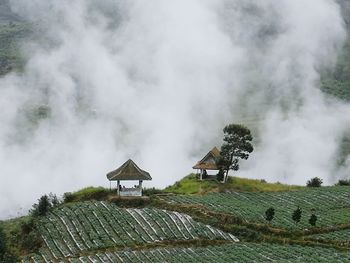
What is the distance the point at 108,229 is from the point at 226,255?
14.2m

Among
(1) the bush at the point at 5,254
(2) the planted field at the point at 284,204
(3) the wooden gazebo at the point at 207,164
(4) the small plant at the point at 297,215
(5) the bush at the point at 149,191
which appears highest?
(3) the wooden gazebo at the point at 207,164

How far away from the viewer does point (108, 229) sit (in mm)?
61500

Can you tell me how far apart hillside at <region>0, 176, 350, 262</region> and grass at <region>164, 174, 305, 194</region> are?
277cm

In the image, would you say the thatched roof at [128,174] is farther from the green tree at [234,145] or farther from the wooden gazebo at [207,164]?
the green tree at [234,145]

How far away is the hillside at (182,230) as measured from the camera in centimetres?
5519

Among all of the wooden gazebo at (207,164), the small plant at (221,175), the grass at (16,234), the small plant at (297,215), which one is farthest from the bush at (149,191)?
the small plant at (297,215)

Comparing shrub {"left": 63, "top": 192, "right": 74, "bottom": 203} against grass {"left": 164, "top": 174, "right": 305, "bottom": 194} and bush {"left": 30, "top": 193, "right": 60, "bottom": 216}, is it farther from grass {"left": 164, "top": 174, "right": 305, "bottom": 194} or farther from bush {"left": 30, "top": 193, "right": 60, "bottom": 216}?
grass {"left": 164, "top": 174, "right": 305, "bottom": 194}

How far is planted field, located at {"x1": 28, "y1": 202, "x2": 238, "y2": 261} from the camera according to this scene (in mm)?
57906

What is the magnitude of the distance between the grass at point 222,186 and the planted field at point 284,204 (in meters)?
2.56

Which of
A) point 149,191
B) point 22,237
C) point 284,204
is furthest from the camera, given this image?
point 149,191

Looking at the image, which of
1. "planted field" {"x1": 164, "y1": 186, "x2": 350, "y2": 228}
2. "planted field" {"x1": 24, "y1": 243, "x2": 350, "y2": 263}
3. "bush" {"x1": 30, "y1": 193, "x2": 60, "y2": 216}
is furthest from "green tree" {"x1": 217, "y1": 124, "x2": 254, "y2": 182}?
"bush" {"x1": 30, "y1": 193, "x2": 60, "y2": 216}

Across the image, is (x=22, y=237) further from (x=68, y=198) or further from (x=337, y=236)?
(x=337, y=236)

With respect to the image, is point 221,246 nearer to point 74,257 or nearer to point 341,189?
point 74,257

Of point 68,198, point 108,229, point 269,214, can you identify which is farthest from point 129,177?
point 269,214
